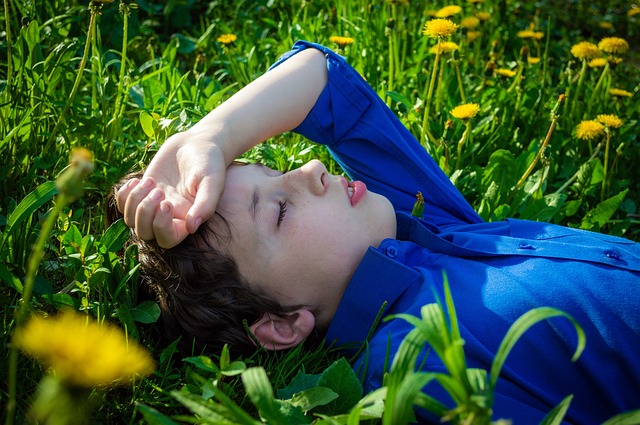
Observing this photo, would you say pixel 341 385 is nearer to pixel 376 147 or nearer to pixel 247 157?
pixel 376 147

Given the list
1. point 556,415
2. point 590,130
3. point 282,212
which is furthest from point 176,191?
point 590,130

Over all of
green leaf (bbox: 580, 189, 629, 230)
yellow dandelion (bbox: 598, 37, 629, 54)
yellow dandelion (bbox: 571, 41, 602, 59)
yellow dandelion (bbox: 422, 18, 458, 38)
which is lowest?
green leaf (bbox: 580, 189, 629, 230)

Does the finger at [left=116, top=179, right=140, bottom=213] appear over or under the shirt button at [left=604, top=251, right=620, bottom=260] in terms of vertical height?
over

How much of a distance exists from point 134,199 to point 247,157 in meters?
0.64

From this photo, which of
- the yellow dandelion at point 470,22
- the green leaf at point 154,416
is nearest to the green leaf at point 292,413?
the green leaf at point 154,416

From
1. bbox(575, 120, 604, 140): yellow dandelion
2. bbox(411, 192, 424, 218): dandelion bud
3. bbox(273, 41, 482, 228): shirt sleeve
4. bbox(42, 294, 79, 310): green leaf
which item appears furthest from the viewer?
bbox(575, 120, 604, 140): yellow dandelion

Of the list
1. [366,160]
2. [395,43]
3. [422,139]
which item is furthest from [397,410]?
[395,43]

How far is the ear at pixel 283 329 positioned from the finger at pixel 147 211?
33cm

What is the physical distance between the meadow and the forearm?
0.69 ft

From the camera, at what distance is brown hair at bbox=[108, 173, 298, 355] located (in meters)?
1.35

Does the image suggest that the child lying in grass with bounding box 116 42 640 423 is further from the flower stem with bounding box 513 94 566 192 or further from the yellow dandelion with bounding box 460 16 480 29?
the yellow dandelion with bounding box 460 16 480 29

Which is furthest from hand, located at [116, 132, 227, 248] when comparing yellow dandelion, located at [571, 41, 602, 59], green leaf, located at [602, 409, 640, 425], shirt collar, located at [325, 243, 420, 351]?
yellow dandelion, located at [571, 41, 602, 59]

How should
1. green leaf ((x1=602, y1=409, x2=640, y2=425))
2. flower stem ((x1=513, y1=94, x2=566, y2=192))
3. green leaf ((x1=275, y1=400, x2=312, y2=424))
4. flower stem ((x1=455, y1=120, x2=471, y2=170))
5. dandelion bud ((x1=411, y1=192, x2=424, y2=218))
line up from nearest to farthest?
green leaf ((x1=602, y1=409, x2=640, y2=425))
green leaf ((x1=275, y1=400, x2=312, y2=424))
dandelion bud ((x1=411, y1=192, x2=424, y2=218))
flower stem ((x1=513, y1=94, x2=566, y2=192))
flower stem ((x1=455, y1=120, x2=471, y2=170))

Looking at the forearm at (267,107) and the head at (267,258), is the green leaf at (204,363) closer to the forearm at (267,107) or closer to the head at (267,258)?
the head at (267,258)
